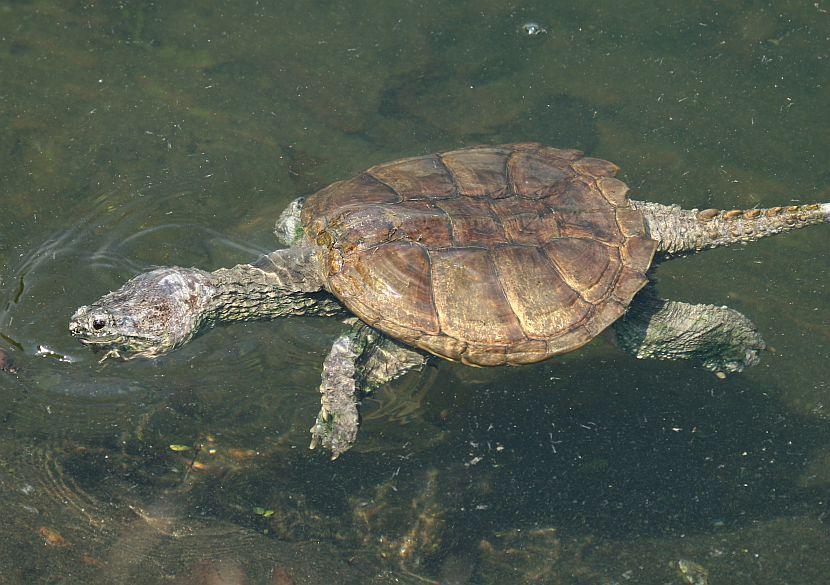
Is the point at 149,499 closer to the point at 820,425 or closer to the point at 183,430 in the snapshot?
the point at 183,430

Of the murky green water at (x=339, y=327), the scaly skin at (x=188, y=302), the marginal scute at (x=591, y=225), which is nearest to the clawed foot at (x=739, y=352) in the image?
the murky green water at (x=339, y=327)

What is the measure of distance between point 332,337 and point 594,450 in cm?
204

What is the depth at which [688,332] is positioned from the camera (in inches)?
197

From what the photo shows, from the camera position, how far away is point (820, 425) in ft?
16.8

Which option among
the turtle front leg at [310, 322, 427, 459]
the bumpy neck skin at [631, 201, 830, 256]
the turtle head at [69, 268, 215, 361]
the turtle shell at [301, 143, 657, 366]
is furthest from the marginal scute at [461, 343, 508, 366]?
the turtle head at [69, 268, 215, 361]

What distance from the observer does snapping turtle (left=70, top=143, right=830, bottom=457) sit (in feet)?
13.9

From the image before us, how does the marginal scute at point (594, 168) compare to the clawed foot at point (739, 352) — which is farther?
the clawed foot at point (739, 352)

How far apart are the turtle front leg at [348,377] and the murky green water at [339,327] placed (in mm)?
252

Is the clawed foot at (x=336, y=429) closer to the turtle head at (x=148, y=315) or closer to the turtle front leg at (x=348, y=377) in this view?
the turtle front leg at (x=348, y=377)

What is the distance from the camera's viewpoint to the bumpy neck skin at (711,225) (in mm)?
4809

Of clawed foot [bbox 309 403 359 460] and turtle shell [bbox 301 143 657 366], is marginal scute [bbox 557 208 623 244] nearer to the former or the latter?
turtle shell [bbox 301 143 657 366]

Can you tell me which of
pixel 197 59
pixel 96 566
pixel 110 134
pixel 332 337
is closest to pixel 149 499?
pixel 96 566

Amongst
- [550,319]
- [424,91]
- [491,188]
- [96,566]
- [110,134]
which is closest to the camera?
[96,566]

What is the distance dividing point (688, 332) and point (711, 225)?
2.52 ft
